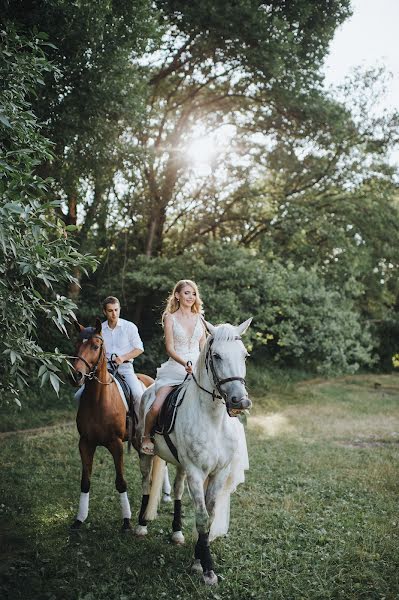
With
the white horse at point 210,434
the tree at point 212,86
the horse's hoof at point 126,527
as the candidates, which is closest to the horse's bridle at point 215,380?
the white horse at point 210,434

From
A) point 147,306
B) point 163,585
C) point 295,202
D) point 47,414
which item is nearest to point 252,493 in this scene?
point 163,585

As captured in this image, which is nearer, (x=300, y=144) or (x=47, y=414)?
(x=47, y=414)

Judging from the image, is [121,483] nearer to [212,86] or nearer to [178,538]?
[178,538]

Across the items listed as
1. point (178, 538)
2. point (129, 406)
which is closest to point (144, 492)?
point (178, 538)

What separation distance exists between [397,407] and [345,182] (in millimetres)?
8392

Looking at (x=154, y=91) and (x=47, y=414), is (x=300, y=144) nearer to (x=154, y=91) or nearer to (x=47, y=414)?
(x=154, y=91)

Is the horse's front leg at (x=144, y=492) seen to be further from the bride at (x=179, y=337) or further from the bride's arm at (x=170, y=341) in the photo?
the bride's arm at (x=170, y=341)

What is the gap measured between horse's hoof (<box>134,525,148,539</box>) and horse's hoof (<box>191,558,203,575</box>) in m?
1.05

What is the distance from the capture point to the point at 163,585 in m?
4.81

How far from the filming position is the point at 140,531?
5.93 m

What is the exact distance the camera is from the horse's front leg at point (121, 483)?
6113 millimetres

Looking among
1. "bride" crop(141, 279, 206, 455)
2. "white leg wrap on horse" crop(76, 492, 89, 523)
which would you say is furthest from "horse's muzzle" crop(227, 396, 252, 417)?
"white leg wrap on horse" crop(76, 492, 89, 523)

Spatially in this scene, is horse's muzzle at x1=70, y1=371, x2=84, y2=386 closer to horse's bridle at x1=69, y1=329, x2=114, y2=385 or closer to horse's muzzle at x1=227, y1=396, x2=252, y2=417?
horse's bridle at x1=69, y1=329, x2=114, y2=385

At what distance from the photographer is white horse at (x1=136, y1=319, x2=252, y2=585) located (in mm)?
4594
